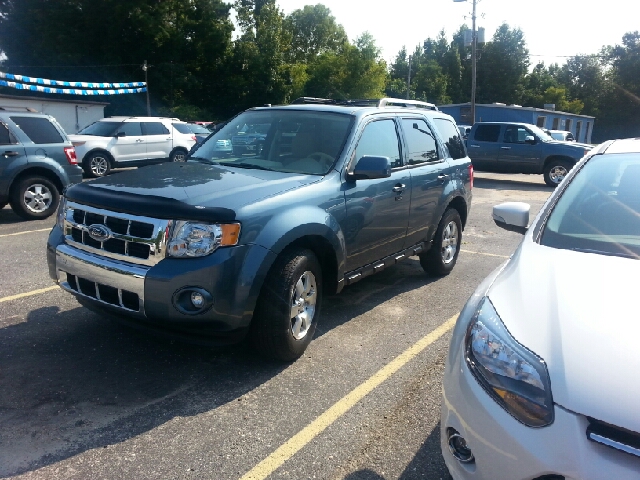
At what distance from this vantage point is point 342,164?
451 centimetres

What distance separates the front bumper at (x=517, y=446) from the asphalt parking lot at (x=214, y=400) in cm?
74

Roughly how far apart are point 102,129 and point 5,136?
8089 millimetres

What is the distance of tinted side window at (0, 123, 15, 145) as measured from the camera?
29.1 feet

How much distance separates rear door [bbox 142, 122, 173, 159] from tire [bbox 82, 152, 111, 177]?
145 cm

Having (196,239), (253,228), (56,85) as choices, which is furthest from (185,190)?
(56,85)

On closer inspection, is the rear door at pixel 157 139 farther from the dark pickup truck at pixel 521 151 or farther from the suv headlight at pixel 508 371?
the suv headlight at pixel 508 371

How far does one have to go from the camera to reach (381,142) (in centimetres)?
509

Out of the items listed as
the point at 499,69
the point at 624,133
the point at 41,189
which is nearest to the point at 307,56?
the point at 499,69

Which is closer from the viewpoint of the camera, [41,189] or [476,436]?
[476,436]

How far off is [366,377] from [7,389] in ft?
7.43

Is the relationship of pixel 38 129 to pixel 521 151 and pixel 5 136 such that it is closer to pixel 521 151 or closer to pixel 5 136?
pixel 5 136

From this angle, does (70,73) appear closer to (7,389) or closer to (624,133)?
(7,389)

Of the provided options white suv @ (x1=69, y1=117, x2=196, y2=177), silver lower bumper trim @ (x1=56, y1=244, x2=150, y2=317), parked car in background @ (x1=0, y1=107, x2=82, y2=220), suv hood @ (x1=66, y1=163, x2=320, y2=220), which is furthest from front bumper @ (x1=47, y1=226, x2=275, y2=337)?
white suv @ (x1=69, y1=117, x2=196, y2=177)

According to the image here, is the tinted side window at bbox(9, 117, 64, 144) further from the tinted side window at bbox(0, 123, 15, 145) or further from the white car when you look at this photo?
the white car
